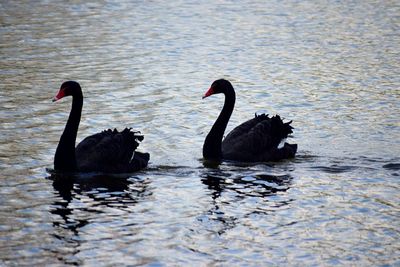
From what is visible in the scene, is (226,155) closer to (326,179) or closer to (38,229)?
(326,179)

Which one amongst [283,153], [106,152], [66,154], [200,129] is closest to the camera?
[66,154]

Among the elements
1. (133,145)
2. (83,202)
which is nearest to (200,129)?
(133,145)

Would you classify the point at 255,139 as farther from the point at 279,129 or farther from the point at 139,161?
the point at 139,161

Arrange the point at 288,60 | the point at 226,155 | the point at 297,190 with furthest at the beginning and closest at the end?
the point at 288,60 < the point at 226,155 < the point at 297,190

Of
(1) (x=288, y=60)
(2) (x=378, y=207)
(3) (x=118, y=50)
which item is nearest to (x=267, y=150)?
(2) (x=378, y=207)

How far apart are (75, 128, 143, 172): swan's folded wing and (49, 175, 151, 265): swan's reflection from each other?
0.51 ft

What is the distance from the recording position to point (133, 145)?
10.2 metres

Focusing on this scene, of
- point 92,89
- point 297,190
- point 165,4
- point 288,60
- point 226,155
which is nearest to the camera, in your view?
point 297,190

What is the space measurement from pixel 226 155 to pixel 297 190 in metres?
1.40

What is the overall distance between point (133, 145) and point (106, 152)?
0.40 metres

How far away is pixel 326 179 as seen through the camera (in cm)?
993

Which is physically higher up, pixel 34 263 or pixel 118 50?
pixel 118 50

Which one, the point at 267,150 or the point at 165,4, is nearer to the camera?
the point at 267,150

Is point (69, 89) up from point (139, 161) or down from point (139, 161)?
up
